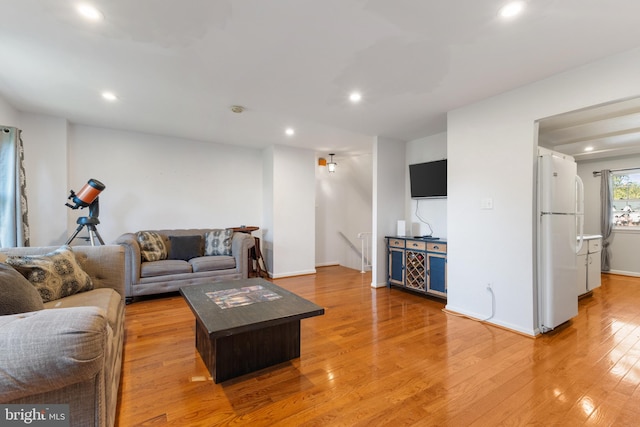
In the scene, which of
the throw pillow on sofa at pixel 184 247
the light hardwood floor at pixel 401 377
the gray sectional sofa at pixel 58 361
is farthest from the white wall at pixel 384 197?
the gray sectional sofa at pixel 58 361

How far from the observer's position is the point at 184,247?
4.16 metres

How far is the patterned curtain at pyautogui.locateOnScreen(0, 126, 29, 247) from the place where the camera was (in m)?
2.88

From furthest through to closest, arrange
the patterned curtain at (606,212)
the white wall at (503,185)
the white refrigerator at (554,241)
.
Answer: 1. the patterned curtain at (606,212)
2. the white refrigerator at (554,241)
3. the white wall at (503,185)

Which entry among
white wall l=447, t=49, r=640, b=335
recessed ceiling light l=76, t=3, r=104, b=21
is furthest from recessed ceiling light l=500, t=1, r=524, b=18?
recessed ceiling light l=76, t=3, r=104, b=21

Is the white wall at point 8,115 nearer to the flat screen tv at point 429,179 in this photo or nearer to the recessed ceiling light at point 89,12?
the recessed ceiling light at point 89,12

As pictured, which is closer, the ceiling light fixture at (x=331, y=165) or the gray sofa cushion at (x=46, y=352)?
the gray sofa cushion at (x=46, y=352)

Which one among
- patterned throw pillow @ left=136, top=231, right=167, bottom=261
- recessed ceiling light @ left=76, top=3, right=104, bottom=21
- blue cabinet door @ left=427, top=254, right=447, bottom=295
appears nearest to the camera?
recessed ceiling light @ left=76, top=3, right=104, bottom=21

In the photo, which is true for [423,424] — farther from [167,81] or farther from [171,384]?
[167,81]

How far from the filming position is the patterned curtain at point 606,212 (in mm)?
5219

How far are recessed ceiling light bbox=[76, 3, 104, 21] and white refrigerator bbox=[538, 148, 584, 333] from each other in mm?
3522

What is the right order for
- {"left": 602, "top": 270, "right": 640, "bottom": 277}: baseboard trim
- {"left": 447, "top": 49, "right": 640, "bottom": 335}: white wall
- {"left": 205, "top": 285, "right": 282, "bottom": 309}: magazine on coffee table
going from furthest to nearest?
{"left": 602, "top": 270, "right": 640, "bottom": 277}: baseboard trim
{"left": 447, "top": 49, "right": 640, "bottom": 335}: white wall
{"left": 205, "top": 285, "right": 282, "bottom": 309}: magazine on coffee table

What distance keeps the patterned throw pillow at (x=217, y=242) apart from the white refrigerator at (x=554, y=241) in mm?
3832

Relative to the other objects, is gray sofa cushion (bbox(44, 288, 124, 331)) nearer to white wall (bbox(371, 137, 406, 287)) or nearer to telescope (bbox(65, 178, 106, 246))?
telescope (bbox(65, 178, 106, 246))

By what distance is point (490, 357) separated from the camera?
2.20 meters
